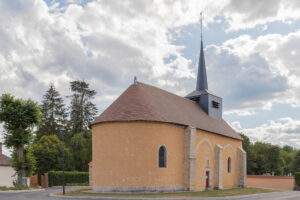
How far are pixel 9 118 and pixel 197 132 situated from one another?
17820 millimetres

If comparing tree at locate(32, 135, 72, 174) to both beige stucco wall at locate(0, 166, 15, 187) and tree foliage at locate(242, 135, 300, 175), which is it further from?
tree foliage at locate(242, 135, 300, 175)

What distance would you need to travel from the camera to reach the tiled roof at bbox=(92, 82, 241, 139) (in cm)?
3897

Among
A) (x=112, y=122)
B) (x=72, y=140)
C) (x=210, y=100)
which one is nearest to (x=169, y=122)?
(x=112, y=122)

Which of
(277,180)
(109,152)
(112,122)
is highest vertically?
(112,122)

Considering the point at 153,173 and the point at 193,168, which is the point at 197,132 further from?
the point at 153,173

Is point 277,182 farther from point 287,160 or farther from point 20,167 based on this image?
point 287,160

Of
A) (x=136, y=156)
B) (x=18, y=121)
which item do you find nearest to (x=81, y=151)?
(x=18, y=121)

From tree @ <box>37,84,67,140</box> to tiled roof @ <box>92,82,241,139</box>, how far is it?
1387 inches

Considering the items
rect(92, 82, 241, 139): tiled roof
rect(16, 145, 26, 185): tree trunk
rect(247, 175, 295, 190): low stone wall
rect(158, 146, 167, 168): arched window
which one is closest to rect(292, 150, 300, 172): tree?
rect(247, 175, 295, 190): low stone wall

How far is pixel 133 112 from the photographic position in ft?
128

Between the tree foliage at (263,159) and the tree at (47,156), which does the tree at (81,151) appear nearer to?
the tree at (47,156)

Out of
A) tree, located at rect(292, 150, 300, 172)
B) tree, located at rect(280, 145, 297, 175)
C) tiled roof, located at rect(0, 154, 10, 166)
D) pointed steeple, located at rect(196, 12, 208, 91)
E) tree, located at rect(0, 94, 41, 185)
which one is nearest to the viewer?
tree, located at rect(0, 94, 41, 185)

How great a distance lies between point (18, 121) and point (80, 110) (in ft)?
110

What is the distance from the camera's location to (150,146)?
3853 cm
